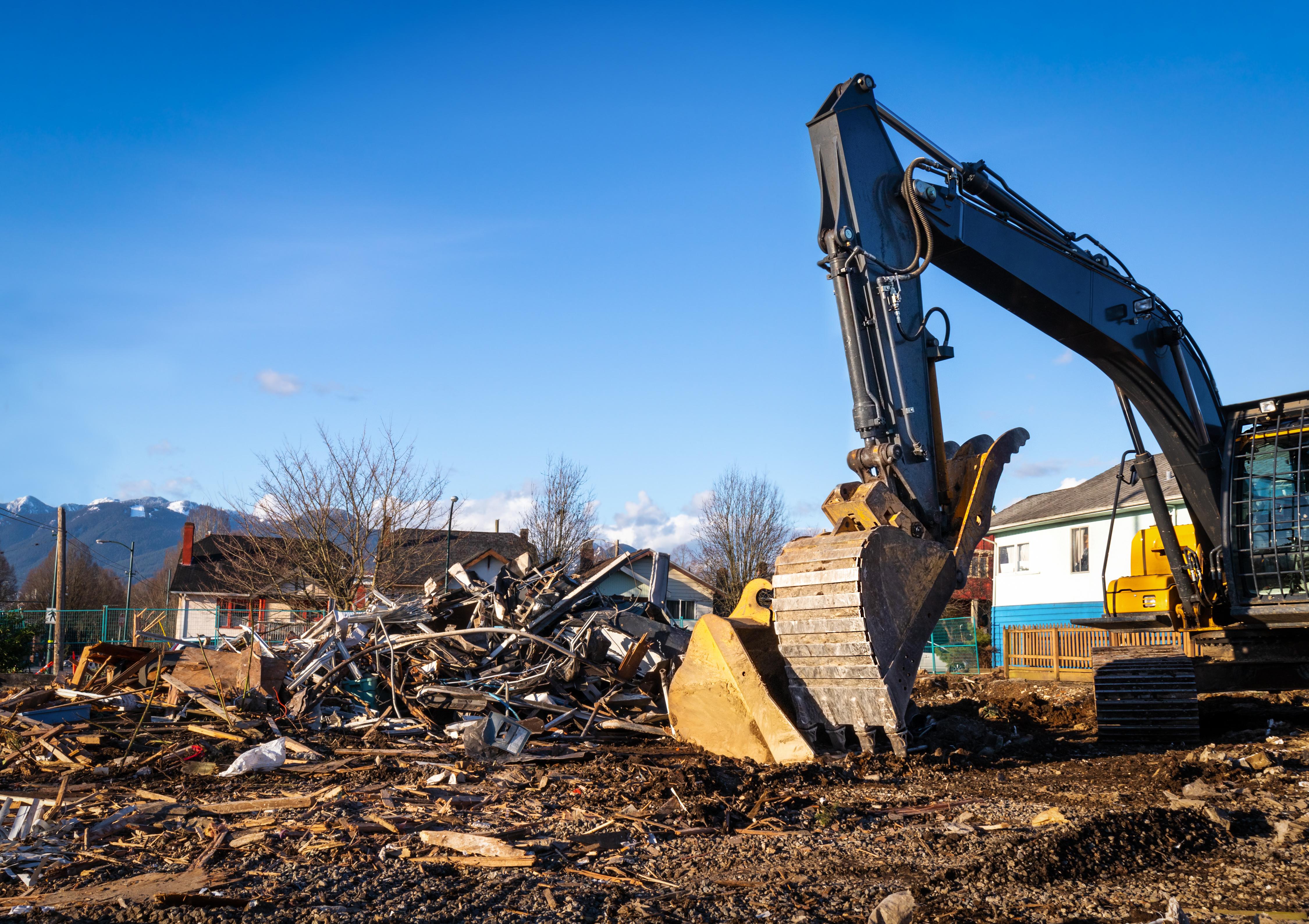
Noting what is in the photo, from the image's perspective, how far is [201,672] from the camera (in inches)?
390

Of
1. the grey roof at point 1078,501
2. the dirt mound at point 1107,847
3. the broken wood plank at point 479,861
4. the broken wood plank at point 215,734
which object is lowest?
the broken wood plank at point 215,734

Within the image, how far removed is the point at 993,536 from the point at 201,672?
27.8m

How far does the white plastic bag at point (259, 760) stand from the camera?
693 centimetres

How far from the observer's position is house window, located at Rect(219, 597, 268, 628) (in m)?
27.7

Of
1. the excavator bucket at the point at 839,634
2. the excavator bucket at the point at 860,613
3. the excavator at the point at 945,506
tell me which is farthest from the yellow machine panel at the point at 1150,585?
the excavator bucket at the point at 860,613

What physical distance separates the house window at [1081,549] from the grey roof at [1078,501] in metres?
0.60

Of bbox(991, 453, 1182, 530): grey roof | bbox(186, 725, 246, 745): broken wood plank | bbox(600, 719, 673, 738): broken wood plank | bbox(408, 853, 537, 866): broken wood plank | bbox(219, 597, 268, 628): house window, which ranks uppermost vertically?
bbox(991, 453, 1182, 530): grey roof

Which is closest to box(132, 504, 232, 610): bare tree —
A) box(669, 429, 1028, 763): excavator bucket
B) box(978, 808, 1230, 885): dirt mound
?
box(669, 429, 1028, 763): excavator bucket

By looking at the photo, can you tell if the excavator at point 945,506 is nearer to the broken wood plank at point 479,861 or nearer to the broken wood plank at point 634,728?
the broken wood plank at point 634,728

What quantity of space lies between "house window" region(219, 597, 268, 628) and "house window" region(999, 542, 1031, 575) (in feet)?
73.1

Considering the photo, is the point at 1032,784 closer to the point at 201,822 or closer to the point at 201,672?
the point at 201,822

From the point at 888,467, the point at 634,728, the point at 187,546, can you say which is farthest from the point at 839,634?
the point at 187,546

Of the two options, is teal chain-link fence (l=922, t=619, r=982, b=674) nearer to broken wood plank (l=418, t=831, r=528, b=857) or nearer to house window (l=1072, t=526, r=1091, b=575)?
house window (l=1072, t=526, r=1091, b=575)

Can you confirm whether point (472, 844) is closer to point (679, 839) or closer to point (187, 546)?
point (679, 839)
